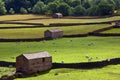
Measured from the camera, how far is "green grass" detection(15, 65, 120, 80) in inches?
2164

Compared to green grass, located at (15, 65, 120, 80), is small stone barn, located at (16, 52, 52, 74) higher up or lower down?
higher up

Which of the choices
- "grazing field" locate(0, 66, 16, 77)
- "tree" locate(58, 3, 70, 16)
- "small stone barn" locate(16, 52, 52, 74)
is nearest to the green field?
"small stone barn" locate(16, 52, 52, 74)

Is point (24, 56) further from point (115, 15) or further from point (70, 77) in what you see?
point (115, 15)

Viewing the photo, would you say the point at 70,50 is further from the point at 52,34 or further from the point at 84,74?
the point at 84,74

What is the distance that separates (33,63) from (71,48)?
22.1 meters

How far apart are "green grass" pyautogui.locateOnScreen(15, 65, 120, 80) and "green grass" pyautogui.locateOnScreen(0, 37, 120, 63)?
4.76 metres

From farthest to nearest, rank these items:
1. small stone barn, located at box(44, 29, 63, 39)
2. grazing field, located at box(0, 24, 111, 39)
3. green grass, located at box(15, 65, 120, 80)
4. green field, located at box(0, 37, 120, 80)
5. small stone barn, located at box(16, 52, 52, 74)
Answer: grazing field, located at box(0, 24, 111, 39) < small stone barn, located at box(44, 29, 63, 39) < small stone barn, located at box(16, 52, 52, 74) < green field, located at box(0, 37, 120, 80) < green grass, located at box(15, 65, 120, 80)

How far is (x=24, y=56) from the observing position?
2340 inches

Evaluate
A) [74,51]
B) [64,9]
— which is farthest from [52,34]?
[64,9]

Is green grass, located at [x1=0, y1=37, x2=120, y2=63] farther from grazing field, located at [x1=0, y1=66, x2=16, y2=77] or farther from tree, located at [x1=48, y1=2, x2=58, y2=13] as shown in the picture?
tree, located at [x1=48, y1=2, x2=58, y2=13]

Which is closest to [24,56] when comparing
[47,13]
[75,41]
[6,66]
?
[6,66]

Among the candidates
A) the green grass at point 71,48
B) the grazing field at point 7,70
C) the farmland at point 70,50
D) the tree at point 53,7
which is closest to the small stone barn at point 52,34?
the farmland at point 70,50

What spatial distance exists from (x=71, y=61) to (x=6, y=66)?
418 inches

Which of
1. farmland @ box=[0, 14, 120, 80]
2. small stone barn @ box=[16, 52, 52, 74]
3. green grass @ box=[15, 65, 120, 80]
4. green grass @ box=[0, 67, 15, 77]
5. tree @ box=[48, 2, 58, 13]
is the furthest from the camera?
tree @ box=[48, 2, 58, 13]
